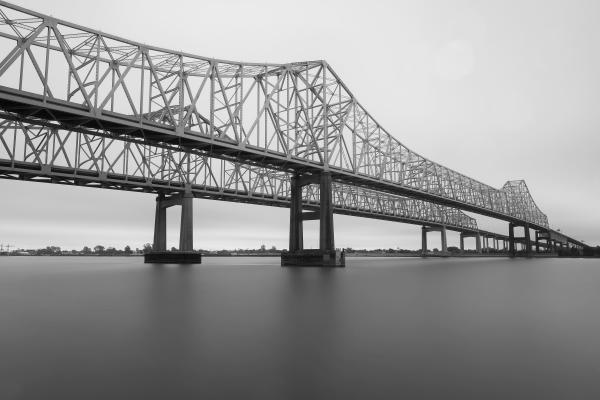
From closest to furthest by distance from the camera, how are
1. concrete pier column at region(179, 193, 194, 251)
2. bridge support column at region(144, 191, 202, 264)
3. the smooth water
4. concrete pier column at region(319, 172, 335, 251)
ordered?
the smooth water → concrete pier column at region(319, 172, 335, 251) → concrete pier column at region(179, 193, 194, 251) → bridge support column at region(144, 191, 202, 264)

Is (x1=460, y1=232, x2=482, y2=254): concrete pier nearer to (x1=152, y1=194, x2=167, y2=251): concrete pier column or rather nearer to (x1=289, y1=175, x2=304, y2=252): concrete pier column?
(x1=152, y1=194, x2=167, y2=251): concrete pier column

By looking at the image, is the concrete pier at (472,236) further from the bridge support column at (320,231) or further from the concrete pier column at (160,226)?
the bridge support column at (320,231)

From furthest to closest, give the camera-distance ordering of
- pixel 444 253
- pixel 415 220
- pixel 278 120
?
pixel 444 253 < pixel 415 220 < pixel 278 120

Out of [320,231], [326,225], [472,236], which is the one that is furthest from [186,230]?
[472,236]

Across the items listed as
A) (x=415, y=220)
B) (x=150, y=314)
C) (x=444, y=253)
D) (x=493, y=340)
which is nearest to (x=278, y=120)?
(x=150, y=314)

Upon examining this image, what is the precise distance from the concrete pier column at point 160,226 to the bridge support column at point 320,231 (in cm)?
2610

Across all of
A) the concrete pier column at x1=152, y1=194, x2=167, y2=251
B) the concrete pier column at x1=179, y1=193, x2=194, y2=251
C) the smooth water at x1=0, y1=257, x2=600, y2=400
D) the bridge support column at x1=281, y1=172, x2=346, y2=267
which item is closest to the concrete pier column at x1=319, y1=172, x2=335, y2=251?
the bridge support column at x1=281, y1=172, x2=346, y2=267

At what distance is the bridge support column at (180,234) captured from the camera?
63.7 m

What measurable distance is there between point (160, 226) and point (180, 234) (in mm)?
8033

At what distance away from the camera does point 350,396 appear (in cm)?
579

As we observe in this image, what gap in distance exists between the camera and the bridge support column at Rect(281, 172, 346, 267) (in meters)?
49.2

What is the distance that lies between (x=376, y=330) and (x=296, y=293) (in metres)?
10.1

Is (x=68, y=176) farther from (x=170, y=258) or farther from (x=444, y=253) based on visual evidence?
(x=444, y=253)

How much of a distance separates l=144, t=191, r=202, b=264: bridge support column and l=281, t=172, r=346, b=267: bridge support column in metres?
17.5
